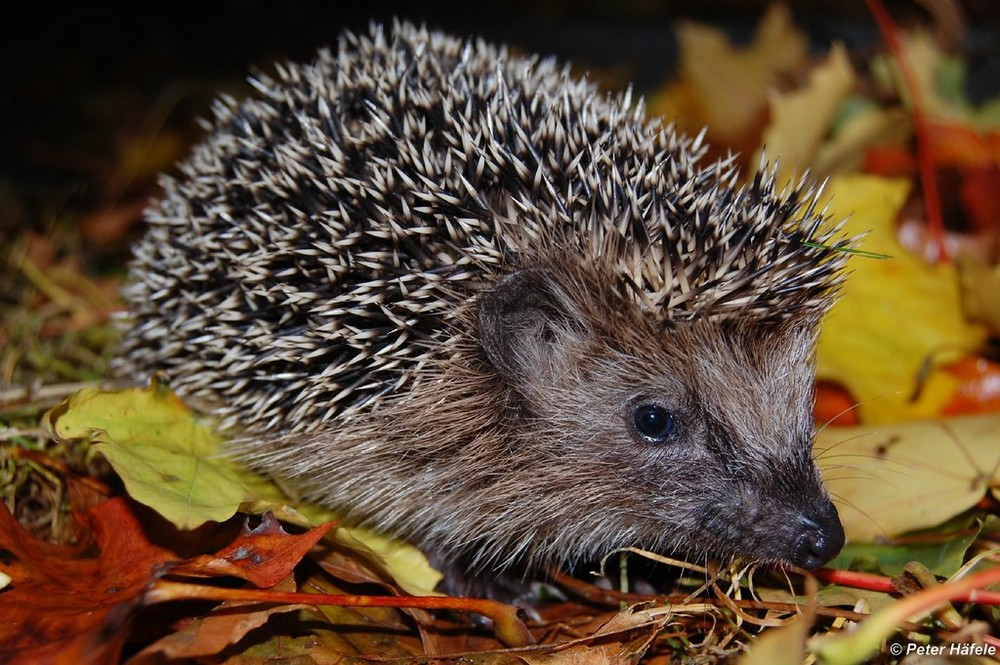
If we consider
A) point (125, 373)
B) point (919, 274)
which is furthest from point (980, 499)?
point (125, 373)

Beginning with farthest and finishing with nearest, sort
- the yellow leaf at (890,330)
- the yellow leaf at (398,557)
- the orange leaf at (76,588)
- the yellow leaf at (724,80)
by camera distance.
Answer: the yellow leaf at (724,80), the yellow leaf at (890,330), the yellow leaf at (398,557), the orange leaf at (76,588)

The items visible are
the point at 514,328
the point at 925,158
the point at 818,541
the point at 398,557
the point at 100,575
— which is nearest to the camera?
the point at 818,541

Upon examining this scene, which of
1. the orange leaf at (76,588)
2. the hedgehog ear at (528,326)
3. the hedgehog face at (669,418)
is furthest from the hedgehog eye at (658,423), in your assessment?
the orange leaf at (76,588)

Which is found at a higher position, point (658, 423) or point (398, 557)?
point (658, 423)

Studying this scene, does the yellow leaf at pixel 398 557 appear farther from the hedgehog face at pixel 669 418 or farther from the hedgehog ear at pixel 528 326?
the hedgehog ear at pixel 528 326

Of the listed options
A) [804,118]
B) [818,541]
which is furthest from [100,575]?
[804,118]

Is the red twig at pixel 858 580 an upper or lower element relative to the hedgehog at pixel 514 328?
lower

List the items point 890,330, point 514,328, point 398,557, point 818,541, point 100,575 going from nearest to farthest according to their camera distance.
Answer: point 818,541 → point 100,575 → point 514,328 → point 398,557 → point 890,330

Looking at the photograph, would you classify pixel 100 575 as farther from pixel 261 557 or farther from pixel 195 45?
pixel 195 45
